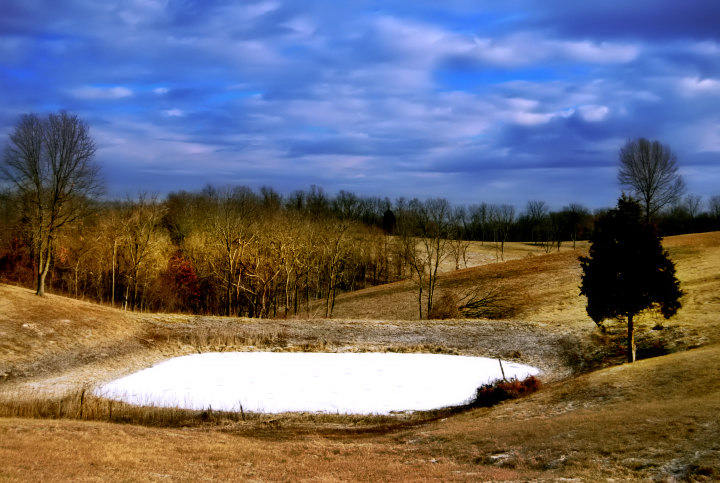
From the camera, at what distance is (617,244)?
80.4ft

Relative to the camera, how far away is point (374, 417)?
21016 millimetres

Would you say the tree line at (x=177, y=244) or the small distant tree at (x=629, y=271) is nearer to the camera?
the small distant tree at (x=629, y=271)

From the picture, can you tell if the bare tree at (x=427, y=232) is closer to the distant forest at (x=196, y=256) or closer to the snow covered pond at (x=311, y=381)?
the distant forest at (x=196, y=256)

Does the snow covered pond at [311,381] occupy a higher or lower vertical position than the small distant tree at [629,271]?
lower

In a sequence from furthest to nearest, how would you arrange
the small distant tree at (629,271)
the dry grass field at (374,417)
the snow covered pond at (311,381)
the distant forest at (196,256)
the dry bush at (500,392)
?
the distant forest at (196,256) < the small distant tree at (629,271) < the snow covered pond at (311,381) < the dry bush at (500,392) < the dry grass field at (374,417)

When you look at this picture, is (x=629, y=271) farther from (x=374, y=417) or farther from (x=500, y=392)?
(x=374, y=417)

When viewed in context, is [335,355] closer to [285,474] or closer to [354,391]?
[354,391]

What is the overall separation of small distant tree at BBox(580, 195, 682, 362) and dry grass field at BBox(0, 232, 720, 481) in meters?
2.40

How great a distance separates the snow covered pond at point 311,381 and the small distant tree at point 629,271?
222 inches

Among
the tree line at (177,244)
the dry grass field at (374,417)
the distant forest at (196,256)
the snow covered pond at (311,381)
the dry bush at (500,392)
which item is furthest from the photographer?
the distant forest at (196,256)

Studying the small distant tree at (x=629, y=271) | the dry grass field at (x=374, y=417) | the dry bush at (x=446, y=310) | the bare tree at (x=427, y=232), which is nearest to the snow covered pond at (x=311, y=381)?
the dry grass field at (x=374, y=417)

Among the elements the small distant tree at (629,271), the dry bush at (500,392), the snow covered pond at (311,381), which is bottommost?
the snow covered pond at (311,381)

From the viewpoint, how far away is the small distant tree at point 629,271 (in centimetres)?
2405

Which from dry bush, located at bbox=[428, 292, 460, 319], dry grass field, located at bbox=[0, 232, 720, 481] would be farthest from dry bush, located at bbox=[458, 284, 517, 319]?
dry grass field, located at bbox=[0, 232, 720, 481]
